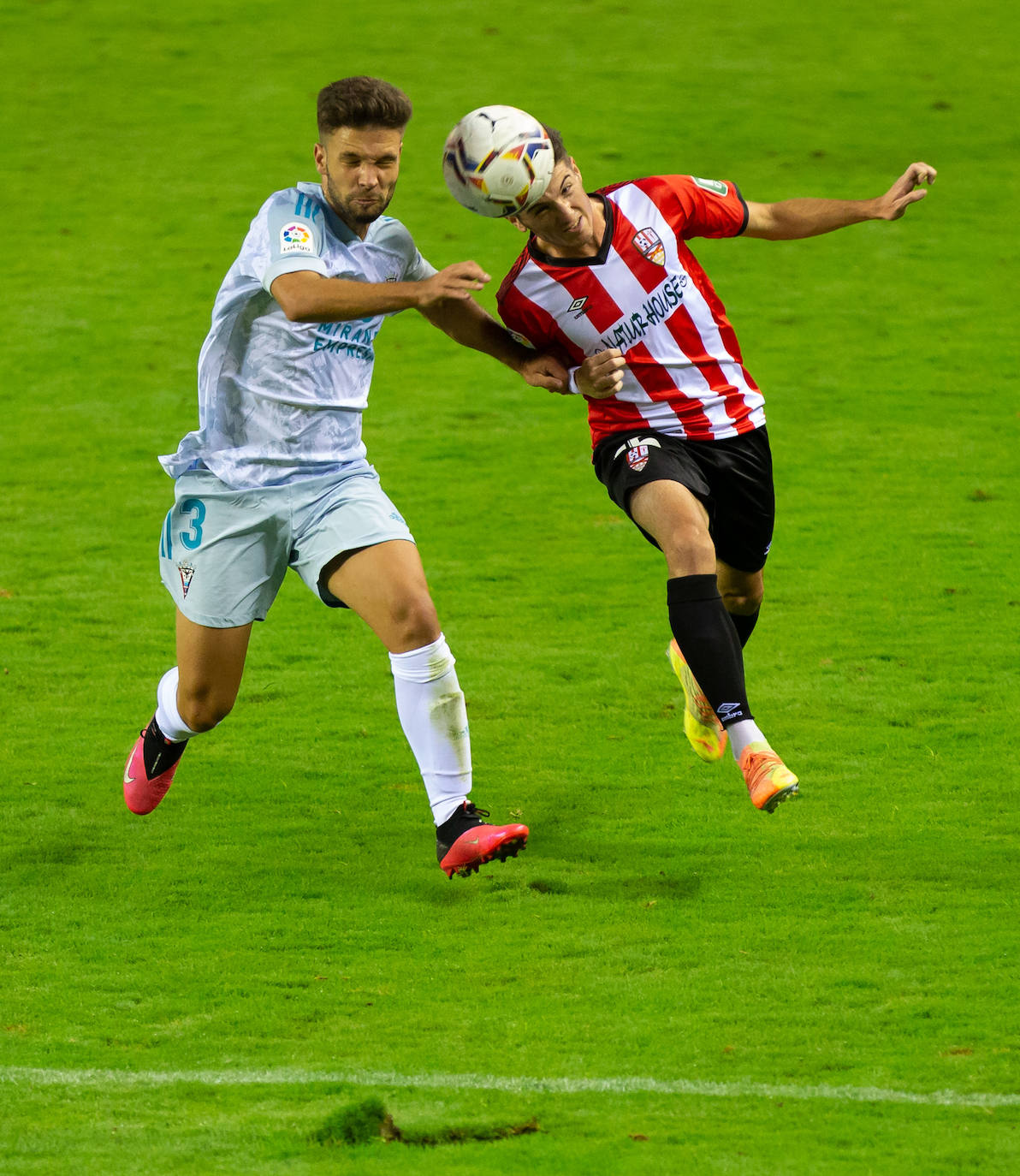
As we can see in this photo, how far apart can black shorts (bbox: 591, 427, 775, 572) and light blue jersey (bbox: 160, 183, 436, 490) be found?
82cm

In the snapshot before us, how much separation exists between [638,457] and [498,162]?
1016 millimetres

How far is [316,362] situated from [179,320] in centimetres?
716

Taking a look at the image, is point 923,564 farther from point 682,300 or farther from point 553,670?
point 682,300

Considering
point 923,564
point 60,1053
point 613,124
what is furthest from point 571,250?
point 613,124

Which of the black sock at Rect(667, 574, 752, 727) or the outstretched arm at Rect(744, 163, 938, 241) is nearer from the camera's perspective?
the black sock at Rect(667, 574, 752, 727)

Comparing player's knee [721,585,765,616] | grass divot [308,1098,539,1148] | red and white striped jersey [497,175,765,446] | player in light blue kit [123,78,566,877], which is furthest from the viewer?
player's knee [721,585,765,616]

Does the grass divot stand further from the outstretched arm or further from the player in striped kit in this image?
the outstretched arm

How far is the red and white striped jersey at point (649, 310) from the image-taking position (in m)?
5.09

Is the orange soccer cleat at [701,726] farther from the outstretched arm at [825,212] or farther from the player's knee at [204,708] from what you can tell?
the player's knee at [204,708]

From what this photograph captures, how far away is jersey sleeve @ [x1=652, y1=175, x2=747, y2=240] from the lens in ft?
17.1

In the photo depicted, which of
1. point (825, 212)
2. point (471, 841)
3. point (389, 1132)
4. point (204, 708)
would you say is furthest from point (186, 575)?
point (825, 212)

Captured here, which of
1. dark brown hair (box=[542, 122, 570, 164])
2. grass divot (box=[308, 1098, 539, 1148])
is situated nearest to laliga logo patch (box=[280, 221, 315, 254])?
dark brown hair (box=[542, 122, 570, 164])

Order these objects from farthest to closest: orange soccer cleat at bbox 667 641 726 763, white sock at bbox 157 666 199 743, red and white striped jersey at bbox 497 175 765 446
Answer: orange soccer cleat at bbox 667 641 726 763, white sock at bbox 157 666 199 743, red and white striped jersey at bbox 497 175 765 446

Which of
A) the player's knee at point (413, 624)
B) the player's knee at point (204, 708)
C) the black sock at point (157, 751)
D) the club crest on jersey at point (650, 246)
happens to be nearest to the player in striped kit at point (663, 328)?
the club crest on jersey at point (650, 246)
